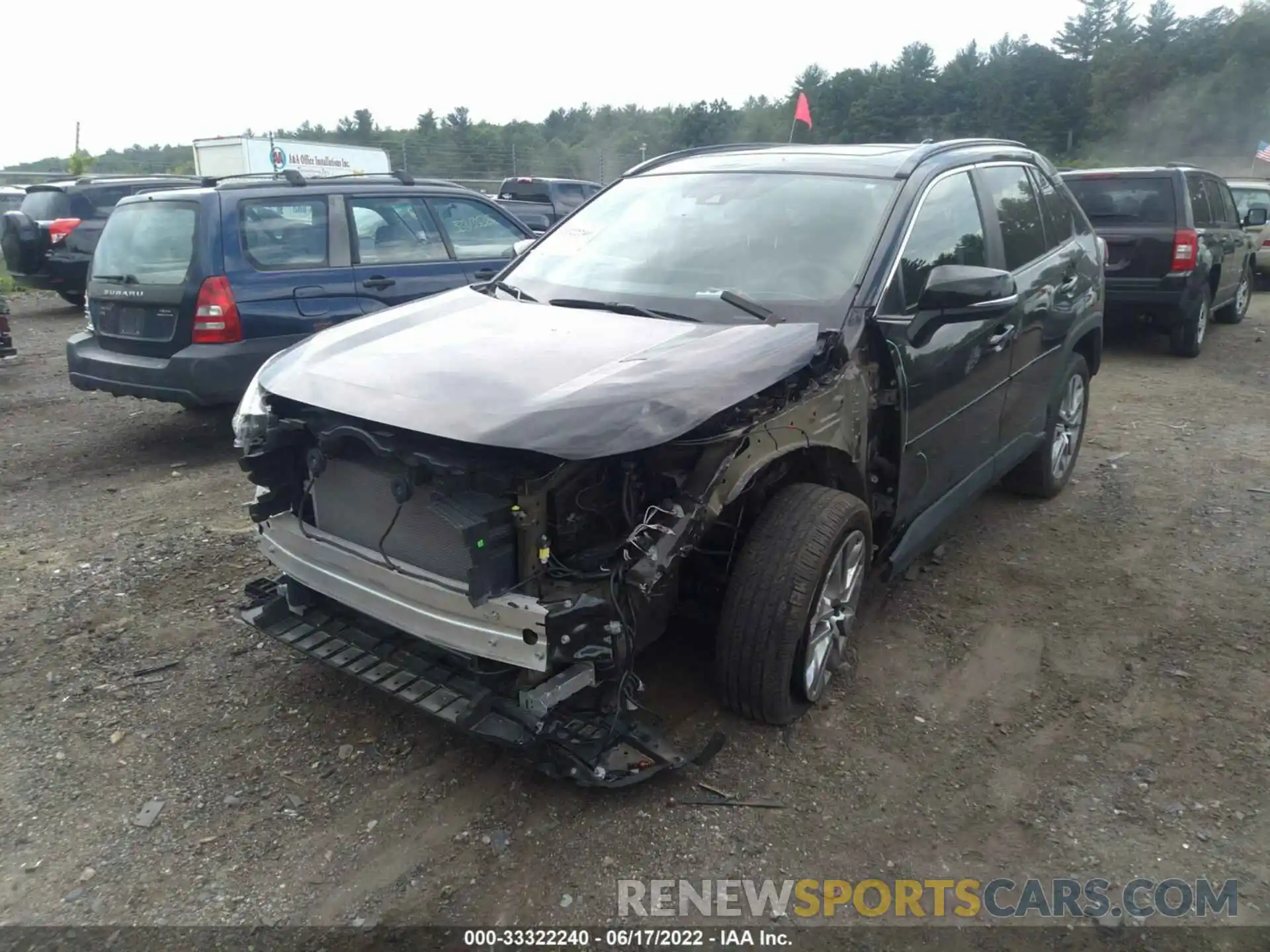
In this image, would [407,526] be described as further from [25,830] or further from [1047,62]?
[1047,62]

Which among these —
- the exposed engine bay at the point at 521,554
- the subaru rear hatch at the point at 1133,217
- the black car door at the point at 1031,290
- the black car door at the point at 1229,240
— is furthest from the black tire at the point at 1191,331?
the exposed engine bay at the point at 521,554

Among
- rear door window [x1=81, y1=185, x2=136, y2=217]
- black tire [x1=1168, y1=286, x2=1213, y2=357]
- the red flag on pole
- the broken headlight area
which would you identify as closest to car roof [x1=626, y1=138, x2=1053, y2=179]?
the broken headlight area

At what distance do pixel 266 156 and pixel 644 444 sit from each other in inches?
939

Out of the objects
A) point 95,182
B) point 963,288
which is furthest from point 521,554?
point 95,182

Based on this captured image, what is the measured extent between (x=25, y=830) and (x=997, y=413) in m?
4.14

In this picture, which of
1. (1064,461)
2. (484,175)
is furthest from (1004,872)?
(484,175)

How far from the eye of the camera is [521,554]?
8.89 ft

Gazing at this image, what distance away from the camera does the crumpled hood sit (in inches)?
103

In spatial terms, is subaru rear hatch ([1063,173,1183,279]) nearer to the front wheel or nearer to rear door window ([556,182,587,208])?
the front wheel

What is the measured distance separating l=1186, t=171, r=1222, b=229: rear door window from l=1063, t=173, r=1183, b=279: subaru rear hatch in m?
0.31

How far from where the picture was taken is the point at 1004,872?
2.68 m

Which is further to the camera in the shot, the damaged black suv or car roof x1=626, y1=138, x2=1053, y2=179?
car roof x1=626, y1=138, x2=1053, y2=179

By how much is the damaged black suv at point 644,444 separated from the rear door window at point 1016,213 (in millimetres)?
78

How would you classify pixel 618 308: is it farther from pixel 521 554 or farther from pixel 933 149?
pixel 933 149
